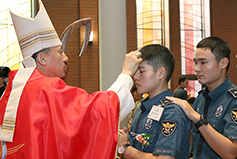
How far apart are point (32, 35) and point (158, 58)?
0.89 metres

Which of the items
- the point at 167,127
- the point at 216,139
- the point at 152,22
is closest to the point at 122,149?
the point at 167,127

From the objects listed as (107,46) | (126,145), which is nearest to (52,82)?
(126,145)

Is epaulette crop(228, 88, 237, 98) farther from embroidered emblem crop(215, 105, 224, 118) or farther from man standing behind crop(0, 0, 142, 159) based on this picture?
man standing behind crop(0, 0, 142, 159)

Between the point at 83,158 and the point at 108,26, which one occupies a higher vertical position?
the point at 108,26

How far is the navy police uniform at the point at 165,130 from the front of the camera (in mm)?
1487

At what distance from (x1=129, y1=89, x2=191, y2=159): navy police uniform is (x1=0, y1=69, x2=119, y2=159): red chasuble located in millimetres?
305

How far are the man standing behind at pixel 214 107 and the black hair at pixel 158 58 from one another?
0.74 feet

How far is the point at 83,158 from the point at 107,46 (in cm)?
113

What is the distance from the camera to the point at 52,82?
1.47 metres

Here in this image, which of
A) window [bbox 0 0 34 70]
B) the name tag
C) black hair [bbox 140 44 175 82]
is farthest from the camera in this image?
window [bbox 0 0 34 70]

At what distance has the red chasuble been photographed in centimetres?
136

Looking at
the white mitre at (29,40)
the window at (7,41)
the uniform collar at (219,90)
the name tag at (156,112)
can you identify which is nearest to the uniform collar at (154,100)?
the name tag at (156,112)

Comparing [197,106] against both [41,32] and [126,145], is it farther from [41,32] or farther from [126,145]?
[41,32]

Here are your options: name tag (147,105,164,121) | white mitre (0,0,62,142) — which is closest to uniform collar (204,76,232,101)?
name tag (147,105,164,121)
